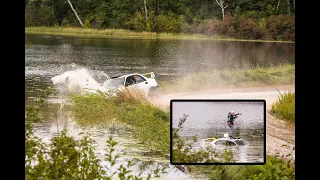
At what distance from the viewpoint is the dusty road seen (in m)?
4.68

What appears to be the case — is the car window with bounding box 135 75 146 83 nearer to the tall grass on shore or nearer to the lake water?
the lake water

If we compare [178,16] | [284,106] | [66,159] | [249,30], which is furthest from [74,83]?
[284,106]

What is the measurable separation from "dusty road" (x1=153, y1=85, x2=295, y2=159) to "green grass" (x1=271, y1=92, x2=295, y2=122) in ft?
0.10

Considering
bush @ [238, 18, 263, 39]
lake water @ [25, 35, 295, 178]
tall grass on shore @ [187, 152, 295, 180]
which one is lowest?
tall grass on shore @ [187, 152, 295, 180]

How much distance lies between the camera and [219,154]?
14.1 ft

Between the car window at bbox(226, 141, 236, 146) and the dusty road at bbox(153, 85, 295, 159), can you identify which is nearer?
the car window at bbox(226, 141, 236, 146)

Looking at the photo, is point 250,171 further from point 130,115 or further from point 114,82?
point 114,82

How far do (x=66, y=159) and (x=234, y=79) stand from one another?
4.14ft

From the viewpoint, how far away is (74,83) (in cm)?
468

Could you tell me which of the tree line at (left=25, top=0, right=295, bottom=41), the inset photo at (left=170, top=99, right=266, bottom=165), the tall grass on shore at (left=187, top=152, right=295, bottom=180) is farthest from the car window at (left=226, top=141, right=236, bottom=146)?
the tree line at (left=25, top=0, right=295, bottom=41)

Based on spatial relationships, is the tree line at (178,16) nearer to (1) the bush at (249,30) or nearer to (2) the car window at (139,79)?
(1) the bush at (249,30)

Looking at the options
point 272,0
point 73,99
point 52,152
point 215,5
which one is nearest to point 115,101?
point 73,99

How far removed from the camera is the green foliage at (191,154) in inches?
164

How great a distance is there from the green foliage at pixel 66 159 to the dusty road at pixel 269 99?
21.7 inches
